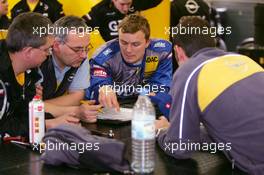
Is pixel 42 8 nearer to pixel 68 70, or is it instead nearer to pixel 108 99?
pixel 68 70

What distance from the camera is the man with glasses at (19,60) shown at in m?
2.29

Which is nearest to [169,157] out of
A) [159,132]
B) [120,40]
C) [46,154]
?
[159,132]

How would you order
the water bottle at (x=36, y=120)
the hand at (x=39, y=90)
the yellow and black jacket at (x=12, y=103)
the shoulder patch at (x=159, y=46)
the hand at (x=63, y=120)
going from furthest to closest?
the shoulder patch at (x=159, y=46) < the hand at (x=39, y=90) < the hand at (x=63, y=120) < the yellow and black jacket at (x=12, y=103) < the water bottle at (x=36, y=120)

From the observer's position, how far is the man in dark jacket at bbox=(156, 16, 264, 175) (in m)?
1.89

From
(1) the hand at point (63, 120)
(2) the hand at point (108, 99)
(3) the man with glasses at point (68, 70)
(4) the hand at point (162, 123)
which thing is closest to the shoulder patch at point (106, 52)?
(3) the man with glasses at point (68, 70)

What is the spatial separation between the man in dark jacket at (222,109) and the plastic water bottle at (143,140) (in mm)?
147

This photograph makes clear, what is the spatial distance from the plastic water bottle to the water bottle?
1.53 feet

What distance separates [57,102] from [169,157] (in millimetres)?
1039

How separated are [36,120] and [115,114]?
0.63 meters

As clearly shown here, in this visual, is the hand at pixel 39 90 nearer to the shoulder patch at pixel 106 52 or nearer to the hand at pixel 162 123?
the shoulder patch at pixel 106 52

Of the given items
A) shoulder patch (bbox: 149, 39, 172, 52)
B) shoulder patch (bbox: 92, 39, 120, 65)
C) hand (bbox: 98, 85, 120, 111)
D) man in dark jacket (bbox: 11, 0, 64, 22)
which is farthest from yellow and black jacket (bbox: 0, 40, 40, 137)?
man in dark jacket (bbox: 11, 0, 64, 22)

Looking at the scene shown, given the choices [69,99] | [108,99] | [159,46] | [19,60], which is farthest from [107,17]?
[19,60]

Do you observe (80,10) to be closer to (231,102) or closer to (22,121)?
(22,121)

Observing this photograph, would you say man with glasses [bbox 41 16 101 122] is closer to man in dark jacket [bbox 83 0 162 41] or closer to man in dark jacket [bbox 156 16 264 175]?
man in dark jacket [bbox 156 16 264 175]
